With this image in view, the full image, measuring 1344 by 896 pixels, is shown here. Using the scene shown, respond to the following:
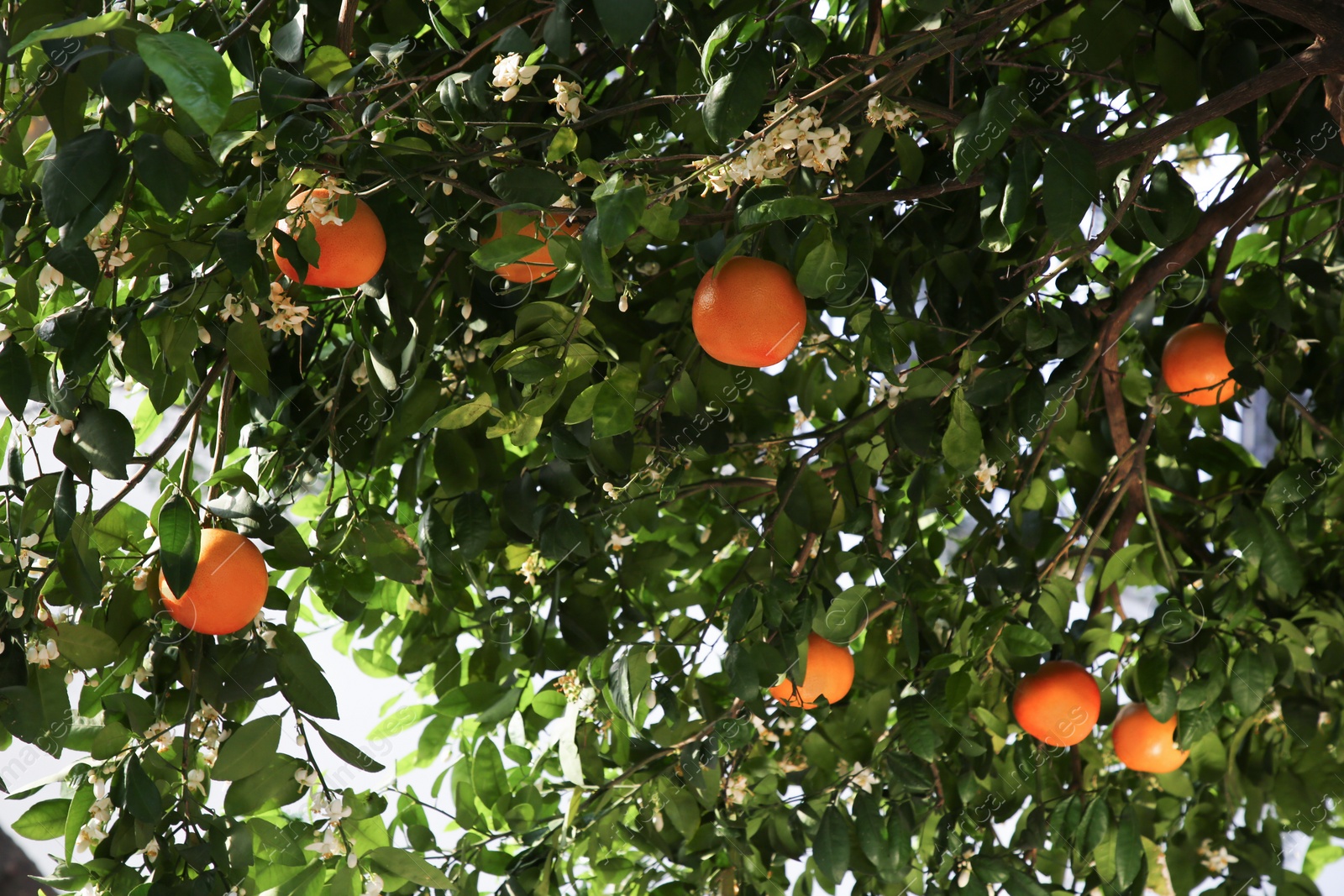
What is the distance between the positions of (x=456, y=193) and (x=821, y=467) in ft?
1.60

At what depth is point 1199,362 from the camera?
41.1 inches

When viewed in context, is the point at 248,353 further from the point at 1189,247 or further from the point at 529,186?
the point at 1189,247

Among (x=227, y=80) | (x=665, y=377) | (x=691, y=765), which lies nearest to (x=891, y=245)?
(x=665, y=377)

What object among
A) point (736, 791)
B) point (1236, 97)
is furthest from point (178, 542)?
point (1236, 97)

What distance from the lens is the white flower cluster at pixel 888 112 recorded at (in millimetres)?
637

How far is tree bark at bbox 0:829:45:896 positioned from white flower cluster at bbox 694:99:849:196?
1581 millimetres

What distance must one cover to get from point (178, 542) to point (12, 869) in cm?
141

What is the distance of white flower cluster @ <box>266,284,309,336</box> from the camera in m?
0.77

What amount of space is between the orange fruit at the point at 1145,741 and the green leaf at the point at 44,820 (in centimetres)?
99

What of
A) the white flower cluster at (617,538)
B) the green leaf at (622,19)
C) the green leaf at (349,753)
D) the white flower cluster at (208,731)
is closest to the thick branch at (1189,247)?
the white flower cluster at (617,538)

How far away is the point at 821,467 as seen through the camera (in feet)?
3.53

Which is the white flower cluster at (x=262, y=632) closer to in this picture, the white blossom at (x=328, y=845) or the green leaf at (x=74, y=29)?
the white blossom at (x=328, y=845)

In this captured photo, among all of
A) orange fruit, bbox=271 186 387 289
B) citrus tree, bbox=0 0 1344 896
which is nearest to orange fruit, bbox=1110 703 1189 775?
citrus tree, bbox=0 0 1344 896

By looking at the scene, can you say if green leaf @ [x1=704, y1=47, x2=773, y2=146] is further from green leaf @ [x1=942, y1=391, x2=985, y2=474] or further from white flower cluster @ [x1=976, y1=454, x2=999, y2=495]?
white flower cluster @ [x1=976, y1=454, x2=999, y2=495]
